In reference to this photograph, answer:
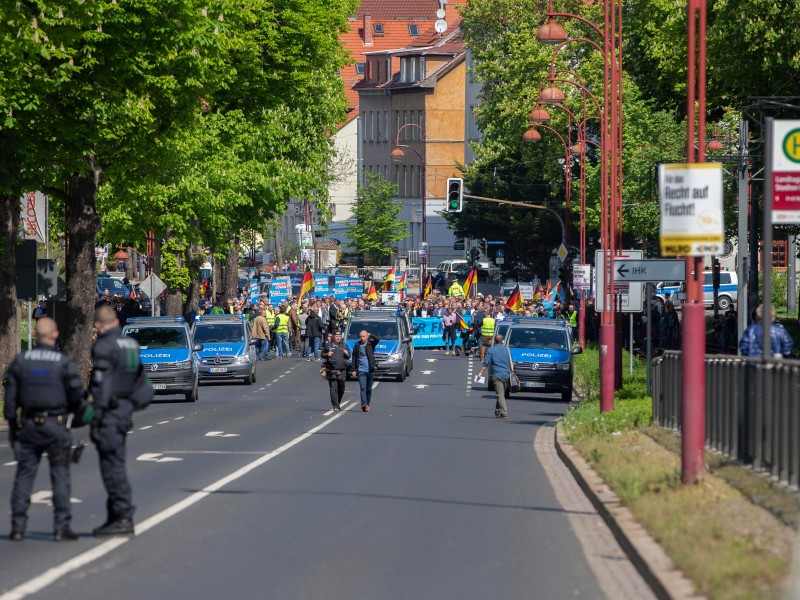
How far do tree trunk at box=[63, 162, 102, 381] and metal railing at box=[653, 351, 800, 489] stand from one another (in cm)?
1858

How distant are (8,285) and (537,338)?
1332 cm

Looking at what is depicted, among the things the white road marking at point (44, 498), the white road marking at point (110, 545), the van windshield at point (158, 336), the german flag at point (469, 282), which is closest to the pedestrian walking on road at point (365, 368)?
the van windshield at point (158, 336)

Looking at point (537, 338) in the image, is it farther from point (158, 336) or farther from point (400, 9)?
point (400, 9)

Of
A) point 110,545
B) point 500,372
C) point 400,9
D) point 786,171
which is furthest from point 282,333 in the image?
point 400,9

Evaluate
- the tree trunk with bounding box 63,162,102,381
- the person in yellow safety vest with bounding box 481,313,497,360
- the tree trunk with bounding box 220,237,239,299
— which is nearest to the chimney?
the tree trunk with bounding box 220,237,239,299

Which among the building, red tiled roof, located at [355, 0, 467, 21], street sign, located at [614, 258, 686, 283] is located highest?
red tiled roof, located at [355, 0, 467, 21]

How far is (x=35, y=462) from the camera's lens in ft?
39.8

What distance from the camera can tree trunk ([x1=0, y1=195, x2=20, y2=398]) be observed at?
29.4 metres

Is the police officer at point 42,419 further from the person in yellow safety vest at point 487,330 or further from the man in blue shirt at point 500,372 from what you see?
the person in yellow safety vest at point 487,330

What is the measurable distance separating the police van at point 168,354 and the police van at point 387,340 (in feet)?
22.6

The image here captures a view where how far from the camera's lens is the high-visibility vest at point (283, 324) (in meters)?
55.0

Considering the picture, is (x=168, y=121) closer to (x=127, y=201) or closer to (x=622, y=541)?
(x=127, y=201)

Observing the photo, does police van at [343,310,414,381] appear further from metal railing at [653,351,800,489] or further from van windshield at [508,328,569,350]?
metal railing at [653,351,800,489]

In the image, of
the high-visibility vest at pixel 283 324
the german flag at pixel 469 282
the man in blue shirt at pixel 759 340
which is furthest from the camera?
the german flag at pixel 469 282
